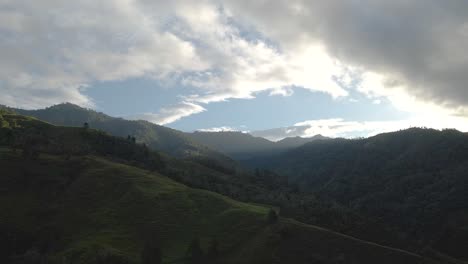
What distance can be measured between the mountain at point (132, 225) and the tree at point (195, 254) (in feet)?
0.68

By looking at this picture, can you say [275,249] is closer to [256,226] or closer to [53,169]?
[256,226]

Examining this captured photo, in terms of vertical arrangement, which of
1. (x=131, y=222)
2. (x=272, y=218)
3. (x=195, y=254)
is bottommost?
(x=195, y=254)

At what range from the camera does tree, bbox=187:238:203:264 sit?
89950 mm

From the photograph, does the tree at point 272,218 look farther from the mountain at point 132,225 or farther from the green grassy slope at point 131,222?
the green grassy slope at point 131,222

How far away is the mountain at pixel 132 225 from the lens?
90.1 m

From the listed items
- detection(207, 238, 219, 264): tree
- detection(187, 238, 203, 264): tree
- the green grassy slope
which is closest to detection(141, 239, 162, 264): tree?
the green grassy slope

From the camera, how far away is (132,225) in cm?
11225

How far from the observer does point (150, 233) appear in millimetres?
107312

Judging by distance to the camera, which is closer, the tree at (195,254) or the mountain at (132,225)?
the tree at (195,254)

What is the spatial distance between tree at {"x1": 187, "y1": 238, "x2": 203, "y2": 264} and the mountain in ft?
0.68

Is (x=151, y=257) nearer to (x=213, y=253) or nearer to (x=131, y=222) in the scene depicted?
(x=213, y=253)

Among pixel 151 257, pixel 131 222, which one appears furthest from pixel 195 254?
Result: pixel 131 222

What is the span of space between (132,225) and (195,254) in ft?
91.6

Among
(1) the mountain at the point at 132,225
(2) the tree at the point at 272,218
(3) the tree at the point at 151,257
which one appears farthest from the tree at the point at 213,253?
(2) the tree at the point at 272,218
